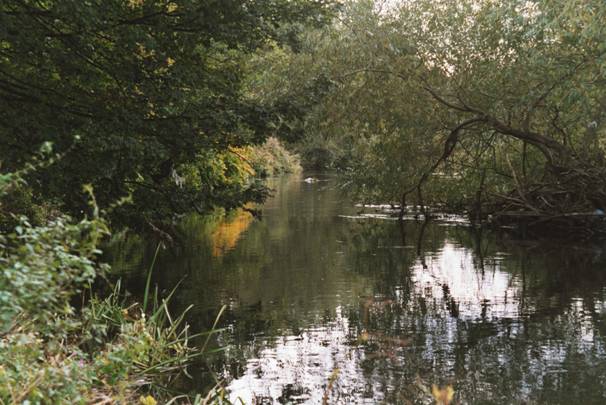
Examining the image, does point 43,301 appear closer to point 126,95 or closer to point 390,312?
point 126,95

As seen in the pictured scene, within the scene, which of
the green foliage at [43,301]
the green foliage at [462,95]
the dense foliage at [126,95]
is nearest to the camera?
the green foliage at [43,301]

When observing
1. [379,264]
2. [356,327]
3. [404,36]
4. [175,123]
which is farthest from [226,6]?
[404,36]

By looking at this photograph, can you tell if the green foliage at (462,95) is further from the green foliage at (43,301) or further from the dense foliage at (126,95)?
the green foliage at (43,301)

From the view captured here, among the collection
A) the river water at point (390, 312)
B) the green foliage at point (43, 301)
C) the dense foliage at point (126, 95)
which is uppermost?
the dense foliage at point (126, 95)

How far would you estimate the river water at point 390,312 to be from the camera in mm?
8742

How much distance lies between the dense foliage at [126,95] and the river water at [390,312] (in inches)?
97.2

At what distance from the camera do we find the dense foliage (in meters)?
10.2

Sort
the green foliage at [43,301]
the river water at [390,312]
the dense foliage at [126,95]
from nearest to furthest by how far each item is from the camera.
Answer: the green foliage at [43,301] < the river water at [390,312] < the dense foliage at [126,95]

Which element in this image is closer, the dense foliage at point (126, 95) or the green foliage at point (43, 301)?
the green foliage at point (43, 301)

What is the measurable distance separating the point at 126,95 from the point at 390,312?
17.8ft

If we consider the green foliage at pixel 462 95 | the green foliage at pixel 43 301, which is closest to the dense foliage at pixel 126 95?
the green foliage at pixel 43 301

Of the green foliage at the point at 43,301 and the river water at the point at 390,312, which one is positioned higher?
the green foliage at the point at 43,301

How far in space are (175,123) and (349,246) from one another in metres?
9.89

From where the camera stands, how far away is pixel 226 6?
421 inches
